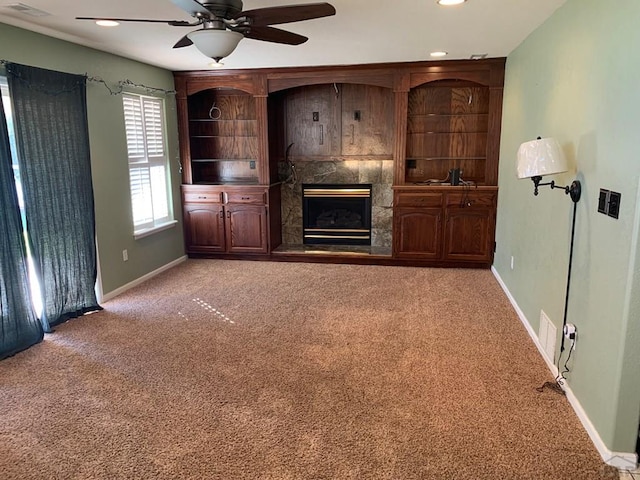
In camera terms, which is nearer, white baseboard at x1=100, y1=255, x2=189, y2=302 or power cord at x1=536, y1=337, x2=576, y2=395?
power cord at x1=536, y1=337, x2=576, y2=395

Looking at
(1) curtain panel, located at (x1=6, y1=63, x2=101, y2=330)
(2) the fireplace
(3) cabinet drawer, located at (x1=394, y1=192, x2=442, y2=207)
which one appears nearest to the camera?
(1) curtain panel, located at (x1=6, y1=63, x2=101, y2=330)

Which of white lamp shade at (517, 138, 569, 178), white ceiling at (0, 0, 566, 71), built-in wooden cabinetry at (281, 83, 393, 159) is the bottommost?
white lamp shade at (517, 138, 569, 178)

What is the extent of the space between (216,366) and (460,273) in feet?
10.6

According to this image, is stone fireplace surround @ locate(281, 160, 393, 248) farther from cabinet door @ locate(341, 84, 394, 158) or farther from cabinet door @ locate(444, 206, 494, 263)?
cabinet door @ locate(444, 206, 494, 263)

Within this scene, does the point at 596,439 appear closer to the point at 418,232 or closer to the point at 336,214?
the point at 418,232

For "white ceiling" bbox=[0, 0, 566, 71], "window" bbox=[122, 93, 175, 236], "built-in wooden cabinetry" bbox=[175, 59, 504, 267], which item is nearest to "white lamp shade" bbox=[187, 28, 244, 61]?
"white ceiling" bbox=[0, 0, 566, 71]

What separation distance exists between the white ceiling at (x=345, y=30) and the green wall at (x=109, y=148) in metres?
0.14

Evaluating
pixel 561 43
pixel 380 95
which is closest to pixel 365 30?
pixel 561 43

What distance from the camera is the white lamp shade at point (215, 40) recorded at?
2.25 meters

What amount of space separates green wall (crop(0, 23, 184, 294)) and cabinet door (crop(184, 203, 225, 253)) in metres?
0.73

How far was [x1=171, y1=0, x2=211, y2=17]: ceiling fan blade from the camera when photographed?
82.7 inches

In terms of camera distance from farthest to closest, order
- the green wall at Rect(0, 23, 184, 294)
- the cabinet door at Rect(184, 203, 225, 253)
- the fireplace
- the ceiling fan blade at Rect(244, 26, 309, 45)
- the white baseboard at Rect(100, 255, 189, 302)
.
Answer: the fireplace, the cabinet door at Rect(184, 203, 225, 253), the white baseboard at Rect(100, 255, 189, 302), the green wall at Rect(0, 23, 184, 294), the ceiling fan blade at Rect(244, 26, 309, 45)

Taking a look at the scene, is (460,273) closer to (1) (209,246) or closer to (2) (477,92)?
(2) (477,92)

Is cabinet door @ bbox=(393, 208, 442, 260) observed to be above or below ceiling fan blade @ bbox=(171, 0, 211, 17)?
Result: below
